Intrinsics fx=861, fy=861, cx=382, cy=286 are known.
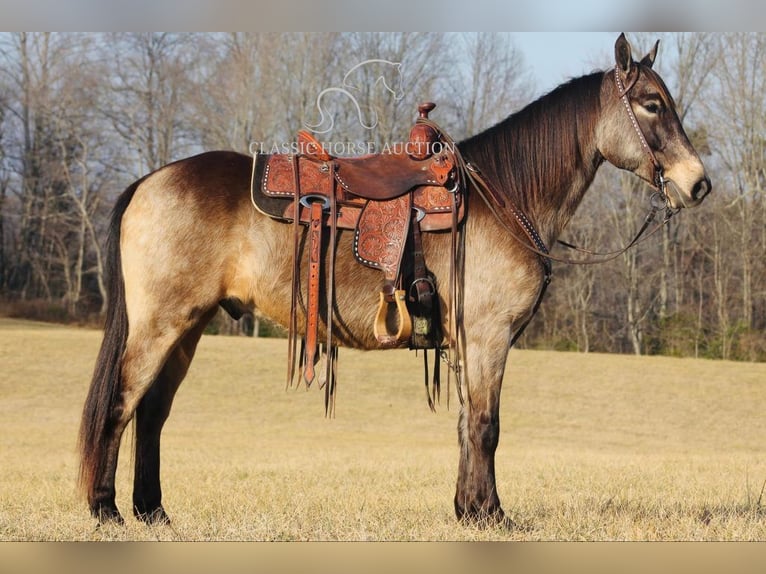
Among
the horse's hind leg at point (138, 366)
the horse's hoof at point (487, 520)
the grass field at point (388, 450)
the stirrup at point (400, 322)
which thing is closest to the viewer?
the horse's hoof at point (487, 520)

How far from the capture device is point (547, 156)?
5.67m

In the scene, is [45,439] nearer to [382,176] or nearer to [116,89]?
[382,176]

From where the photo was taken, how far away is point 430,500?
7246 mm

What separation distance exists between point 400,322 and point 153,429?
1875 mm

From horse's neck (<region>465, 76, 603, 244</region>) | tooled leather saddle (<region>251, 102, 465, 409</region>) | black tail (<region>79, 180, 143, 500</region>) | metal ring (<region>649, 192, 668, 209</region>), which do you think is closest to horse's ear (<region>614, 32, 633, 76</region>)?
horse's neck (<region>465, 76, 603, 244</region>)

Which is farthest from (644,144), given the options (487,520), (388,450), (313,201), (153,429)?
(388,450)

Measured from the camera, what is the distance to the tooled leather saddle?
536 centimetres

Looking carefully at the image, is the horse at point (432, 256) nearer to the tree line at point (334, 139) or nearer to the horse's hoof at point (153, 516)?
the horse's hoof at point (153, 516)

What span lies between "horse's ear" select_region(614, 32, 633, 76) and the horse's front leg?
1.94 meters

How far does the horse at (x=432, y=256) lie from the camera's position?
5336mm

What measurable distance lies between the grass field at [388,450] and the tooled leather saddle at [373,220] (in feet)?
4.06

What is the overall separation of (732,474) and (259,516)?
654 cm

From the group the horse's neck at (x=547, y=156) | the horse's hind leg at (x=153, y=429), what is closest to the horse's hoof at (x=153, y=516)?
the horse's hind leg at (x=153, y=429)

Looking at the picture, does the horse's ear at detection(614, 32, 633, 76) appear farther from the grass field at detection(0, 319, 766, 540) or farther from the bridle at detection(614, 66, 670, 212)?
the grass field at detection(0, 319, 766, 540)
